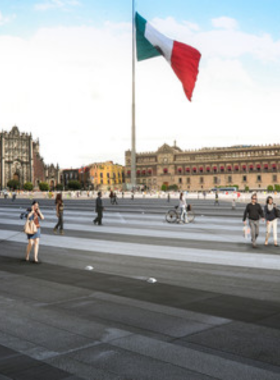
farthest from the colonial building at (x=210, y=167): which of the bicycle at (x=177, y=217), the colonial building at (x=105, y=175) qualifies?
the bicycle at (x=177, y=217)

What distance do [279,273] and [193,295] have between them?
288 centimetres

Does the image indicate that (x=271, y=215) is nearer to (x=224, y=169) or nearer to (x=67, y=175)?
(x=224, y=169)

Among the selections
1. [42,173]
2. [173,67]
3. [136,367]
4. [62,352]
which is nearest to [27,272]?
[62,352]

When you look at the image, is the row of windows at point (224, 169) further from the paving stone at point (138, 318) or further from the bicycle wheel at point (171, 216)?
the paving stone at point (138, 318)

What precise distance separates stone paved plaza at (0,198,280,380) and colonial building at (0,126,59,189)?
530 ft

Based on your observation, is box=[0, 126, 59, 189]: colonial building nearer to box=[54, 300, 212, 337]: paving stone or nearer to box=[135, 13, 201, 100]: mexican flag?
box=[135, 13, 201, 100]: mexican flag

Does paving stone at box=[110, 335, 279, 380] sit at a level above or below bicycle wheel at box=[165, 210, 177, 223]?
below

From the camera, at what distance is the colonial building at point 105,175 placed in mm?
163750

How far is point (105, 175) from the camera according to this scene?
545 ft

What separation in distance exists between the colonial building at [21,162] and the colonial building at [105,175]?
18.7m

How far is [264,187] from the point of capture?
143125mm

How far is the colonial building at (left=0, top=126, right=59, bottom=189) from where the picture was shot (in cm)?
16988

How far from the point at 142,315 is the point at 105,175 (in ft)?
526

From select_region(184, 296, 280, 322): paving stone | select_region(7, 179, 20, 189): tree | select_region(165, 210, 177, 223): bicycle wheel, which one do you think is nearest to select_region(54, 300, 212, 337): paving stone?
select_region(184, 296, 280, 322): paving stone
